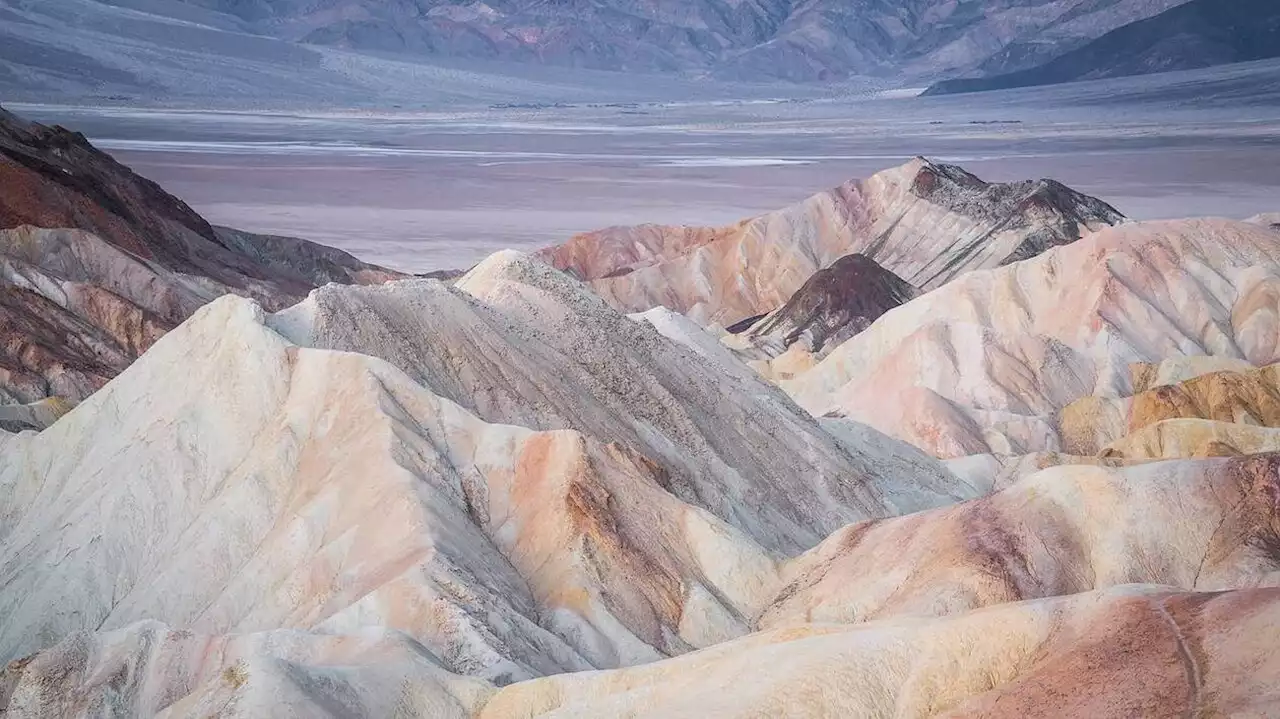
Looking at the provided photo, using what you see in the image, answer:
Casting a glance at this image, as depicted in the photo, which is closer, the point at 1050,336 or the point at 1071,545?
the point at 1071,545

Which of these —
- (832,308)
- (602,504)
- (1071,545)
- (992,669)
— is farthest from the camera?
(832,308)

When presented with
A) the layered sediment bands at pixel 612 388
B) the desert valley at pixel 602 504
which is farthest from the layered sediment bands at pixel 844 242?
the layered sediment bands at pixel 612 388

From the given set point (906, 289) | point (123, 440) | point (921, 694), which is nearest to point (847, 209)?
point (906, 289)

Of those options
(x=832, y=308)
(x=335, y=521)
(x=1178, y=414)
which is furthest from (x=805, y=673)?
(x=832, y=308)

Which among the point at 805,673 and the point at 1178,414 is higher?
the point at 805,673

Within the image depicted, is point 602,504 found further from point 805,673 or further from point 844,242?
point 844,242

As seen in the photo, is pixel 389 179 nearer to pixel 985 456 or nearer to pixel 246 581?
pixel 985 456
